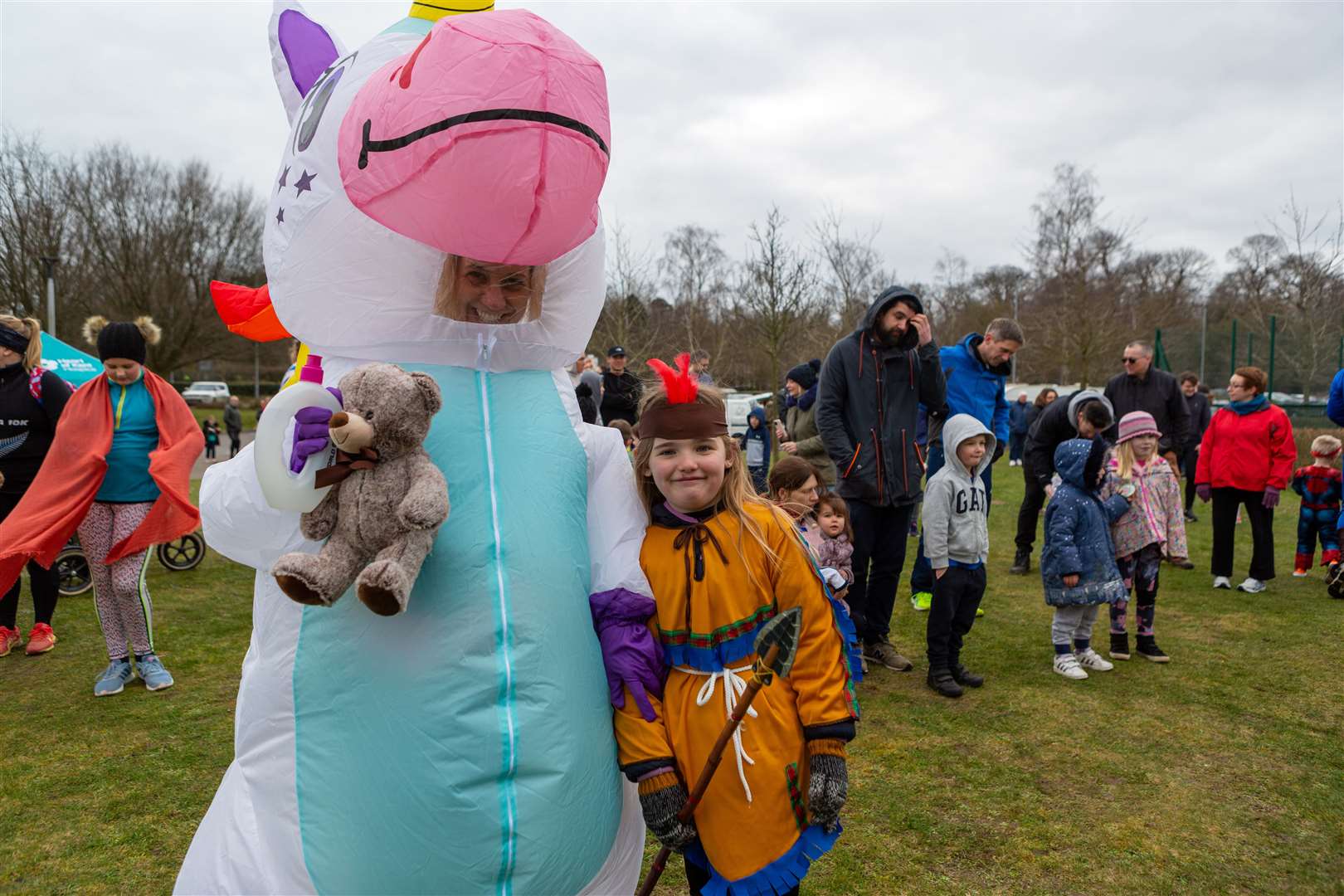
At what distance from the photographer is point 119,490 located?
14.2 feet

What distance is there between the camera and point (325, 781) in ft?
5.31

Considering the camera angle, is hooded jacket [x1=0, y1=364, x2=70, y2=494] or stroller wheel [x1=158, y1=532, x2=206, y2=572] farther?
stroller wheel [x1=158, y1=532, x2=206, y2=572]

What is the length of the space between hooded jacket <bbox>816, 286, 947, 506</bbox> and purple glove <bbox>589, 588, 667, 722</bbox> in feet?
9.52

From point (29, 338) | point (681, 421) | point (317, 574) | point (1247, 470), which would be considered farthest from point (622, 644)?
point (1247, 470)

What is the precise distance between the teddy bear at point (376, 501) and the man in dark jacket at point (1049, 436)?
4.80 meters

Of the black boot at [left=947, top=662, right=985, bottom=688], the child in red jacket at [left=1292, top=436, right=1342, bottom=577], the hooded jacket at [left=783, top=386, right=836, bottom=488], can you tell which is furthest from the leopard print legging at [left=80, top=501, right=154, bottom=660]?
the child in red jacket at [left=1292, top=436, right=1342, bottom=577]

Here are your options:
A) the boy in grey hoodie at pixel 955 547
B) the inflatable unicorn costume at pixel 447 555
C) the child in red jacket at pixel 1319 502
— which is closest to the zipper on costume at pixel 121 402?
the inflatable unicorn costume at pixel 447 555

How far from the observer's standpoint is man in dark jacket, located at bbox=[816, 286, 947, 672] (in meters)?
4.51

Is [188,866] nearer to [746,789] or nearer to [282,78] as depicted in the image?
[746,789]

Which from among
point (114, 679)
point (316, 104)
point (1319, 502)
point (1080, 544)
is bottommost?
point (114, 679)

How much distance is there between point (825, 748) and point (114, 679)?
13.7 feet

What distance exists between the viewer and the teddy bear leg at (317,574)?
1.44 m

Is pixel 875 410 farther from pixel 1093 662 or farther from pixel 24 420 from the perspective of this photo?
pixel 24 420

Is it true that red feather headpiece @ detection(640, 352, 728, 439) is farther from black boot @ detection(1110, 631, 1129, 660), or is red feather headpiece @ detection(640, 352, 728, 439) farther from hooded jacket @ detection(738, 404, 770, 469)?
hooded jacket @ detection(738, 404, 770, 469)
